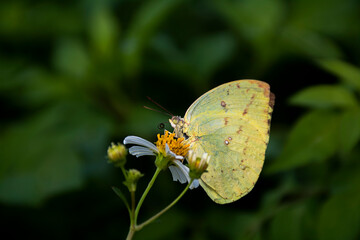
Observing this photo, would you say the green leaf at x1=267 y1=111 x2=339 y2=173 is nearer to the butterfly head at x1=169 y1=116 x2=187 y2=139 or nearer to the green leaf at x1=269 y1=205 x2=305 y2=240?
the green leaf at x1=269 y1=205 x2=305 y2=240

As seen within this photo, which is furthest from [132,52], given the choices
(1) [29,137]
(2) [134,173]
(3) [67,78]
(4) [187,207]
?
(2) [134,173]

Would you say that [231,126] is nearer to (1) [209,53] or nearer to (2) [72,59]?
(1) [209,53]

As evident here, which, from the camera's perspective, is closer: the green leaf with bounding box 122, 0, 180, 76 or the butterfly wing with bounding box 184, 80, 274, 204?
the butterfly wing with bounding box 184, 80, 274, 204

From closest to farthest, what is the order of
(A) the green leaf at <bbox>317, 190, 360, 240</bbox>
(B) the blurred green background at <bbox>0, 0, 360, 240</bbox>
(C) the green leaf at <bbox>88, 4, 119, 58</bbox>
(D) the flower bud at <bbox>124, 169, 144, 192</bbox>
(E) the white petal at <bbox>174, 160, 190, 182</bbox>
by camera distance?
1. (D) the flower bud at <bbox>124, 169, 144, 192</bbox>
2. (E) the white petal at <bbox>174, 160, 190, 182</bbox>
3. (A) the green leaf at <bbox>317, 190, 360, 240</bbox>
4. (B) the blurred green background at <bbox>0, 0, 360, 240</bbox>
5. (C) the green leaf at <bbox>88, 4, 119, 58</bbox>

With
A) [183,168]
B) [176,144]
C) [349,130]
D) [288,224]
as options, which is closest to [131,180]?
[183,168]

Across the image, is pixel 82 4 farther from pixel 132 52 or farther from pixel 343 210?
pixel 343 210

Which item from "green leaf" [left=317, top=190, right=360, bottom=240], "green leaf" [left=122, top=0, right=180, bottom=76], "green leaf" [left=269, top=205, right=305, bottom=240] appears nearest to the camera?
"green leaf" [left=317, top=190, right=360, bottom=240]

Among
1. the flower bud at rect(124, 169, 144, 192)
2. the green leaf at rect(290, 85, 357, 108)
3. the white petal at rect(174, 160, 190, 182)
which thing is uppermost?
the green leaf at rect(290, 85, 357, 108)

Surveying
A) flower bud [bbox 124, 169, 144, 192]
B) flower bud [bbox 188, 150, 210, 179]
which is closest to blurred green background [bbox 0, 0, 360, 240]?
flower bud [bbox 188, 150, 210, 179]
